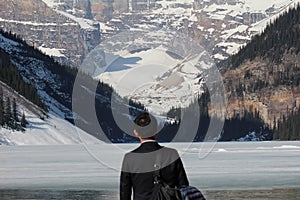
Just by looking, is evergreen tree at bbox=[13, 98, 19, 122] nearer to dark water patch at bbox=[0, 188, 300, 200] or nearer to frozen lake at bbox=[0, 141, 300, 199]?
frozen lake at bbox=[0, 141, 300, 199]

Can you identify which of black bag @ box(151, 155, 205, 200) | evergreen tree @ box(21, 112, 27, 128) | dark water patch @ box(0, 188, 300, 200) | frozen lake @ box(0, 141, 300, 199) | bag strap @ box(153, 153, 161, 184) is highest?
bag strap @ box(153, 153, 161, 184)

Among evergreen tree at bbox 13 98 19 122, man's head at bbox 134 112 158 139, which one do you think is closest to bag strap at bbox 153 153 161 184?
man's head at bbox 134 112 158 139

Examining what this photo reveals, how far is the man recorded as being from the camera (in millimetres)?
14453

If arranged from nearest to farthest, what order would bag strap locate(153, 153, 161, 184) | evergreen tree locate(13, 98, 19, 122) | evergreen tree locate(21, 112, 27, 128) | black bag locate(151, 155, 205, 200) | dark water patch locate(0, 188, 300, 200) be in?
black bag locate(151, 155, 205, 200)
bag strap locate(153, 153, 161, 184)
dark water patch locate(0, 188, 300, 200)
evergreen tree locate(21, 112, 27, 128)
evergreen tree locate(13, 98, 19, 122)

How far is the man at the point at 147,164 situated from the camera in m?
14.5

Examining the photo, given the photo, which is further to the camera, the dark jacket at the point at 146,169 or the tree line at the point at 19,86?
the tree line at the point at 19,86

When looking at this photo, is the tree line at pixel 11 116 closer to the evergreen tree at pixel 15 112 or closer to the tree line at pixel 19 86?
the evergreen tree at pixel 15 112

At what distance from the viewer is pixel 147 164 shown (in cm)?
1457

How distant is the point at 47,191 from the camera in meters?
38.5

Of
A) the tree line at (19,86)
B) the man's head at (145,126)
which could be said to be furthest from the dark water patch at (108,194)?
the tree line at (19,86)

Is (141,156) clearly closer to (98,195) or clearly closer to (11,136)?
(98,195)

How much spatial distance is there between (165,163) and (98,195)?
22.1 metres

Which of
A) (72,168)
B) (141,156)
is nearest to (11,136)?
(72,168)

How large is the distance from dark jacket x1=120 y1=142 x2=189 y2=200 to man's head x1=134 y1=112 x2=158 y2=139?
171mm
